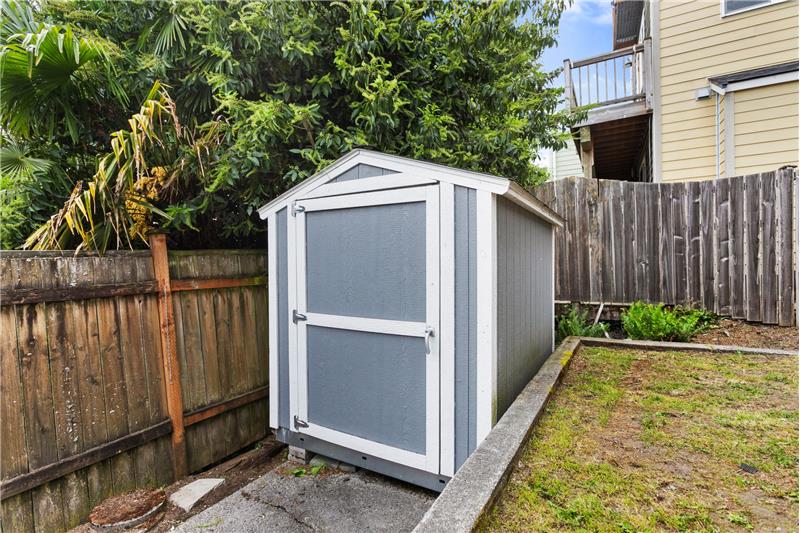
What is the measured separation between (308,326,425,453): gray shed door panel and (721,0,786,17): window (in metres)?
6.76

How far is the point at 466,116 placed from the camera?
434 cm

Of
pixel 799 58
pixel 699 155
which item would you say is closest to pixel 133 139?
pixel 699 155

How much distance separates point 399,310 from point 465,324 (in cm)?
45

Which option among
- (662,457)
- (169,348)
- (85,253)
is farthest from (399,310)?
(85,253)

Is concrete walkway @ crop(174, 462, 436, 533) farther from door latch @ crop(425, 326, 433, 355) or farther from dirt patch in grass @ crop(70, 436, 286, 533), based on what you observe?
door latch @ crop(425, 326, 433, 355)

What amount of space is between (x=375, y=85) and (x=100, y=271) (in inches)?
91.8

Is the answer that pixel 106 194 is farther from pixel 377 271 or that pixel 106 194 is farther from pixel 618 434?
pixel 618 434

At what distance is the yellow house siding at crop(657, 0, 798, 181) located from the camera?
5.30 meters

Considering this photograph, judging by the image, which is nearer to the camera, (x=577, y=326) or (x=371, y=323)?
(x=371, y=323)

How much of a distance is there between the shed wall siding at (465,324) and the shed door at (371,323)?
4.9 inches

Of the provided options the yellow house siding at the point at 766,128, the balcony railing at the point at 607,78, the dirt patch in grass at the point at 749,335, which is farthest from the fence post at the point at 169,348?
the yellow house siding at the point at 766,128

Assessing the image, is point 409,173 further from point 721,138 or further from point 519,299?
point 721,138

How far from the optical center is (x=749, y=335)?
425 cm

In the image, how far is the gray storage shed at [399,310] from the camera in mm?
2311
